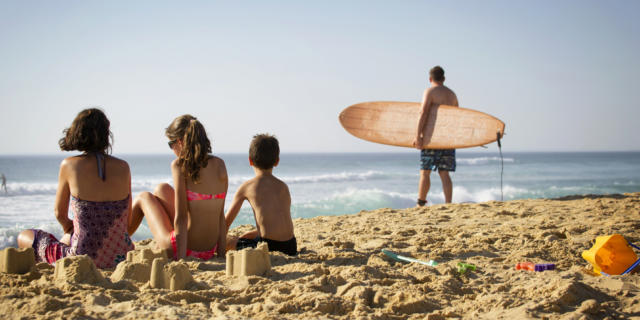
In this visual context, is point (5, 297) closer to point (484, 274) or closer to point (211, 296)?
point (211, 296)

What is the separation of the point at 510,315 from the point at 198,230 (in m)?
1.89

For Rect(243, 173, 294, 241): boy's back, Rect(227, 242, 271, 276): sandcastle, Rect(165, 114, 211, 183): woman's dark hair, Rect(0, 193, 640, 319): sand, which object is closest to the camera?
Rect(0, 193, 640, 319): sand

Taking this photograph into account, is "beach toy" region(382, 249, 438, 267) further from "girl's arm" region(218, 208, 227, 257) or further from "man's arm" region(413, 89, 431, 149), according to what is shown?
"man's arm" region(413, 89, 431, 149)

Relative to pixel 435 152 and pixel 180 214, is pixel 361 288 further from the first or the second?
pixel 435 152

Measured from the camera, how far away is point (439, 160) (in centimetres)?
569

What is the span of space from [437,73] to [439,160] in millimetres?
1131

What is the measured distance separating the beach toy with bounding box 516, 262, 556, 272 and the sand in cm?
5

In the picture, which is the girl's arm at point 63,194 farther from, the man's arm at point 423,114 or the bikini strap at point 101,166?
the man's arm at point 423,114

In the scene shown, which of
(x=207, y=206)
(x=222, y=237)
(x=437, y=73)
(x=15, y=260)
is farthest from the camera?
(x=437, y=73)

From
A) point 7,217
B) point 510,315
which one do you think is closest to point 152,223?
point 510,315

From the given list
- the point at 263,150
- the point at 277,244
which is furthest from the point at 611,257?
the point at 263,150

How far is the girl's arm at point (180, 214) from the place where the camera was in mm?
2785

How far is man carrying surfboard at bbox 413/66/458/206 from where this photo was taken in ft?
18.6

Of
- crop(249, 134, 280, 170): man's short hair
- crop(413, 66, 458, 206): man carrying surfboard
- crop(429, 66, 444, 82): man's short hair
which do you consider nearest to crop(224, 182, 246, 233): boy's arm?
crop(249, 134, 280, 170): man's short hair
